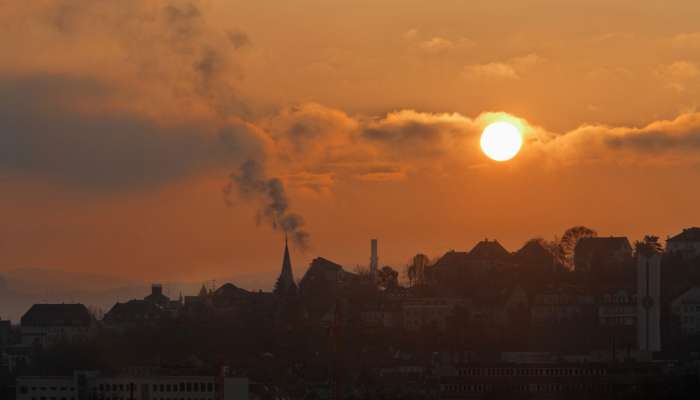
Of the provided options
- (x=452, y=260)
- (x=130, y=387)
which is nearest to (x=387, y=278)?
(x=452, y=260)

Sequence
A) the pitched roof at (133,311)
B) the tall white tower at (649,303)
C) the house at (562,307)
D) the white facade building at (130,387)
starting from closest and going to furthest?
1. the white facade building at (130,387)
2. the tall white tower at (649,303)
3. the house at (562,307)
4. the pitched roof at (133,311)

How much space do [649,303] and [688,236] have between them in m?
28.8

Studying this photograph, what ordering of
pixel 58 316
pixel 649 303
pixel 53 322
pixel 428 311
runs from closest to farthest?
pixel 649 303 < pixel 428 311 < pixel 53 322 < pixel 58 316

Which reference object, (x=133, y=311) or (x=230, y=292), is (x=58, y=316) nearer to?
(x=133, y=311)

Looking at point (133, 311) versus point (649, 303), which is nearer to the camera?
point (649, 303)

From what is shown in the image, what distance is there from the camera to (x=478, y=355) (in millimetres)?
155000

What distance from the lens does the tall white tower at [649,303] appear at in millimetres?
155500

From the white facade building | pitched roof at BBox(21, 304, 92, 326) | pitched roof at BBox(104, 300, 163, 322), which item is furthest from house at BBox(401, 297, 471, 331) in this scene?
the white facade building

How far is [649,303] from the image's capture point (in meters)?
158

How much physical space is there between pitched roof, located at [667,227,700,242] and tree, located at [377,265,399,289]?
20286 mm

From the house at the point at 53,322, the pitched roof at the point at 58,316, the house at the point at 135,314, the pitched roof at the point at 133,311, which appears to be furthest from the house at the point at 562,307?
the pitched roof at the point at 58,316

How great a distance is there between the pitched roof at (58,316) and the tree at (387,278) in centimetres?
2142

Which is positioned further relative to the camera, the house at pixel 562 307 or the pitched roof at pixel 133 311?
the pitched roof at pixel 133 311

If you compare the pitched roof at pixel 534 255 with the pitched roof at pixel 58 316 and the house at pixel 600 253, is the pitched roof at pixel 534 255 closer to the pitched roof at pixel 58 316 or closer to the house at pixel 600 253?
the house at pixel 600 253
